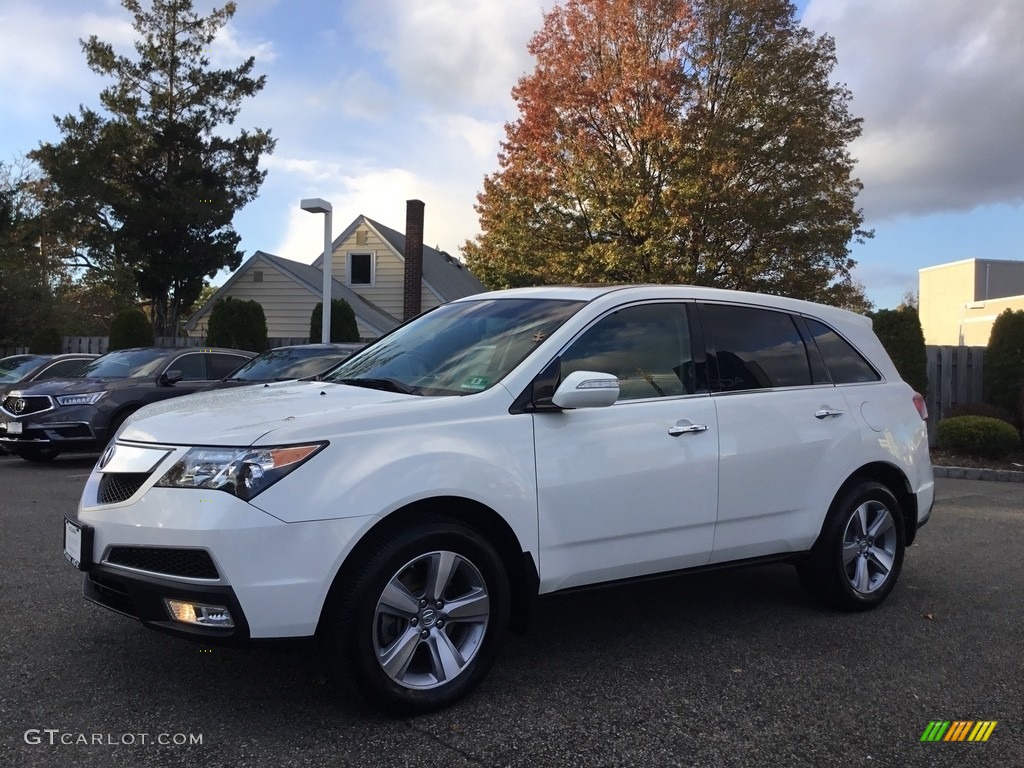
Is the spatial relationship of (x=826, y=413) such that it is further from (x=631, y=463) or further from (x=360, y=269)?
(x=360, y=269)

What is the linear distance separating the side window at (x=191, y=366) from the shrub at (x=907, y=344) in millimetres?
10601

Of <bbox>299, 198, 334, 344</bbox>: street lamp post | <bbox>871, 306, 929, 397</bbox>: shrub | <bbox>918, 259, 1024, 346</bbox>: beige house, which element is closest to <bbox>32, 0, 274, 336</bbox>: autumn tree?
<bbox>299, 198, 334, 344</bbox>: street lamp post

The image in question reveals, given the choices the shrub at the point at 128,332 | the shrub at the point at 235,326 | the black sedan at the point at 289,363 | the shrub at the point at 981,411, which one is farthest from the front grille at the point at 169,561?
the shrub at the point at 128,332

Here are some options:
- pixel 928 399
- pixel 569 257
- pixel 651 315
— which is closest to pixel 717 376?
pixel 651 315

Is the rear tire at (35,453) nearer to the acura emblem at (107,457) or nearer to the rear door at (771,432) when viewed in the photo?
the acura emblem at (107,457)

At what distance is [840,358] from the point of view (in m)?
5.27

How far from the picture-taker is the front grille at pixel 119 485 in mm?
3471

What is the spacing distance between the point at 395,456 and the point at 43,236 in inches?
1645

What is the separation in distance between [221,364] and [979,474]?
10792 mm

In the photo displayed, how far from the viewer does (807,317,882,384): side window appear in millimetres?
5199

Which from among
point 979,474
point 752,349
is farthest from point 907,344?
point 752,349

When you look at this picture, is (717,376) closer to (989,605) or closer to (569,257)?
(989,605)

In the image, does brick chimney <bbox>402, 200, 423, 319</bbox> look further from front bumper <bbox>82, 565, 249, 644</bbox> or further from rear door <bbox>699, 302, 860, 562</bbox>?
front bumper <bbox>82, 565, 249, 644</bbox>

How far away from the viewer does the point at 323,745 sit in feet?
10.6
